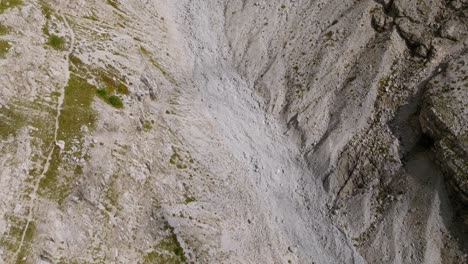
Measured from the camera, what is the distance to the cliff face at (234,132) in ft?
96.5

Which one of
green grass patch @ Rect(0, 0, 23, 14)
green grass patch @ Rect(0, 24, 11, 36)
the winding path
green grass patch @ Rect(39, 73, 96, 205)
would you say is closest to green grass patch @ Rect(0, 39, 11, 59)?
green grass patch @ Rect(0, 24, 11, 36)

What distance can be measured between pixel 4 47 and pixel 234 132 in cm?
2110

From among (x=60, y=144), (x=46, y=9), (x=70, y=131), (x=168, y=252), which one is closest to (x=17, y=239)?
(x=60, y=144)

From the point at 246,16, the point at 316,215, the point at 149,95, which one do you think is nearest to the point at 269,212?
the point at 316,215

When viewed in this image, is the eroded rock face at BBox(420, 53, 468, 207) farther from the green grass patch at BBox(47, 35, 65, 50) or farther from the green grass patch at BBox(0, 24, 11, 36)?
the green grass patch at BBox(0, 24, 11, 36)

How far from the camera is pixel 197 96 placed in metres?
40.5

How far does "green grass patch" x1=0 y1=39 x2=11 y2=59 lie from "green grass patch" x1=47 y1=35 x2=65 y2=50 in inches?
132

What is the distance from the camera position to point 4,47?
31859mm

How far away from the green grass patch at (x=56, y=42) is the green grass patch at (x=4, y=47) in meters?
3.36

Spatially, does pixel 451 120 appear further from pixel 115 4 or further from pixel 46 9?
pixel 46 9

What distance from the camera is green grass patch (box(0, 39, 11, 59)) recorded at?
31438 millimetres

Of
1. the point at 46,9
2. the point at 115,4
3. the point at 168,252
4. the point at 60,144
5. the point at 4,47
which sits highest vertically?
the point at 115,4

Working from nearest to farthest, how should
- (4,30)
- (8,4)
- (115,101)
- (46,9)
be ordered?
(4,30) → (115,101) → (8,4) → (46,9)

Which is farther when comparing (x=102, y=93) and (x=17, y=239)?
(x=102, y=93)
